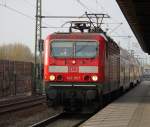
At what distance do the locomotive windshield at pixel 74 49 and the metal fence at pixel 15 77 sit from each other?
14.7 meters

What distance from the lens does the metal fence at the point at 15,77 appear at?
33.5 m

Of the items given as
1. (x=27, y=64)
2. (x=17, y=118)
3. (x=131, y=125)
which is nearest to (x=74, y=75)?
(x=17, y=118)

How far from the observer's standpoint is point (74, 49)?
18672 millimetres

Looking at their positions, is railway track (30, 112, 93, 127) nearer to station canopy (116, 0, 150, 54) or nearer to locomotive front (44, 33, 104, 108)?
locomotive front (44, 33, 104, 108)

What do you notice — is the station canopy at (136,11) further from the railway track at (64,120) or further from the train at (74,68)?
the railway track at (64,120)

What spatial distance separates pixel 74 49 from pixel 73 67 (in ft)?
2.24

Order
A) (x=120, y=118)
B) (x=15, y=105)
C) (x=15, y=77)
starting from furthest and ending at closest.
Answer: (x=15, y=77) < (x=15, y=105) < (x=120, y=118)

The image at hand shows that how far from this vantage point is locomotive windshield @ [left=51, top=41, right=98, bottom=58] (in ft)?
60.9

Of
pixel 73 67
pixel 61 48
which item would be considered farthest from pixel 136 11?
pixel 73 67

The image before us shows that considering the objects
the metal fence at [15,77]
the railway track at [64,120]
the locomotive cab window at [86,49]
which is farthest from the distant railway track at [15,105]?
Result: the metal fence at [15,77]

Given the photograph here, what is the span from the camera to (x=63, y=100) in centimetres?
1814

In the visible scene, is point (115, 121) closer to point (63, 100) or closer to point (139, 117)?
point (139, 117)

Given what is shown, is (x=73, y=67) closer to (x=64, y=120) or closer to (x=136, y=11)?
(x=64, y=120)

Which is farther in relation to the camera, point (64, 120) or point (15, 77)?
point (15, 77)
